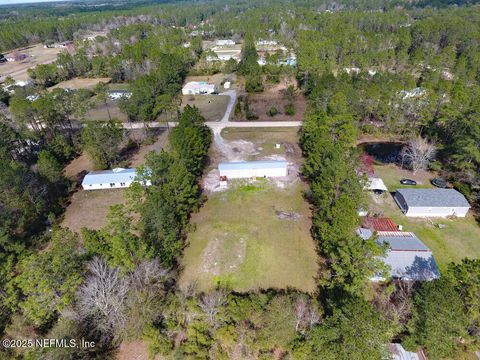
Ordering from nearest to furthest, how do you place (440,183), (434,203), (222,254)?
1. (222,254)
2. (434,203)
3. (440,183)

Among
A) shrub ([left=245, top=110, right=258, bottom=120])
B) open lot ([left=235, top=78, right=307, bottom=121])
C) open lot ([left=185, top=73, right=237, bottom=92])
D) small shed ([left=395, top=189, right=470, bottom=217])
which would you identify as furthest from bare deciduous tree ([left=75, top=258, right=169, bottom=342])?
open lot ([left=185, top=73, right=237, bottom=92])

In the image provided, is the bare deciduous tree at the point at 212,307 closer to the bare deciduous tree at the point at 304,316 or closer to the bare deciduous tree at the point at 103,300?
the bare deciduous tree at the point at 304,316

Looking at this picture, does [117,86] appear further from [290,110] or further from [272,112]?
[290,110]

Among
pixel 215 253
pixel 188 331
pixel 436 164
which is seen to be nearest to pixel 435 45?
pixel 436 164

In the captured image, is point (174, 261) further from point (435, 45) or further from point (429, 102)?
point (435, 45)

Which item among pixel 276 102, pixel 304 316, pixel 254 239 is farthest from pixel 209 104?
pixel 304 316

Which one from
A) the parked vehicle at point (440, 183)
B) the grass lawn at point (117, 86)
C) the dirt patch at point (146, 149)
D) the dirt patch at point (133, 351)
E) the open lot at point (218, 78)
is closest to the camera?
the dirt patch at point (133, 351)

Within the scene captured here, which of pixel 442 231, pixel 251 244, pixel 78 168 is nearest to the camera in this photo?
pixel 251 244

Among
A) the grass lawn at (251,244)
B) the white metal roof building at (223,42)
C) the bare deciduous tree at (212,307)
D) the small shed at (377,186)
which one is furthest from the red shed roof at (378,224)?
the white metal roof building at (223,42)
